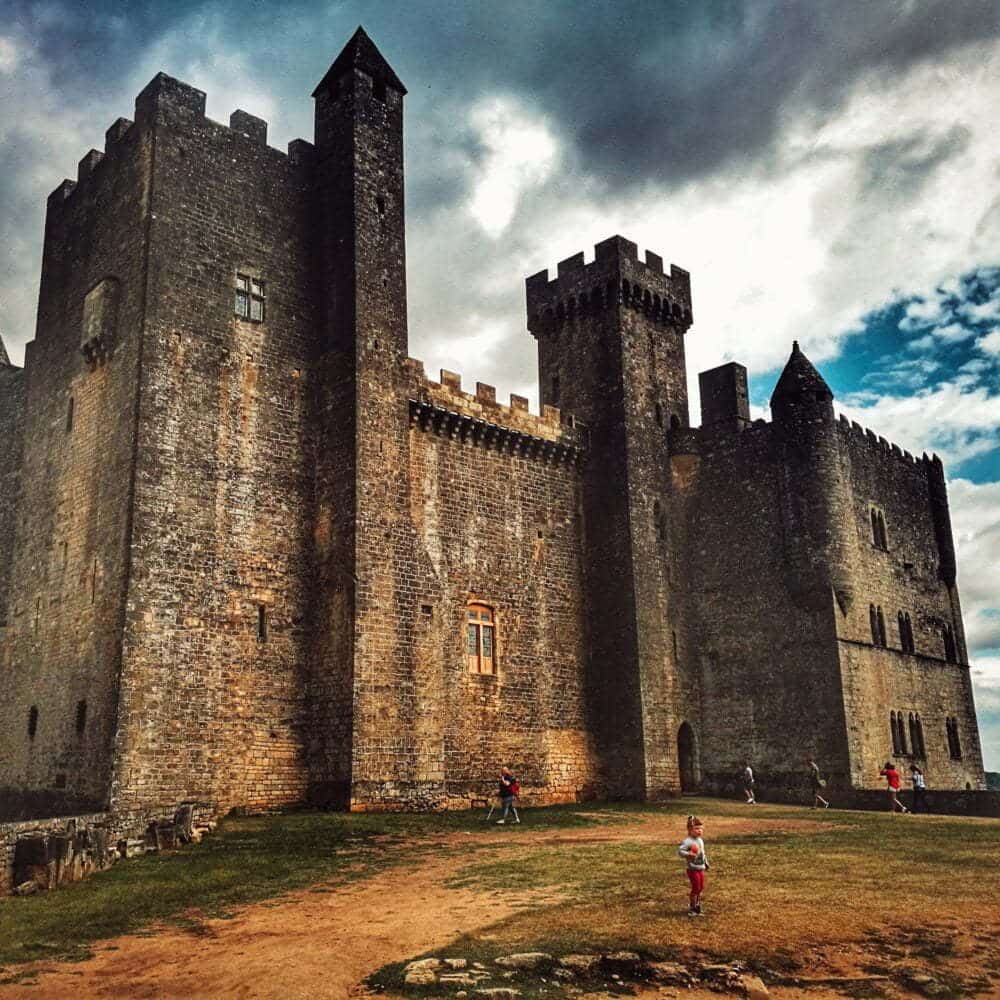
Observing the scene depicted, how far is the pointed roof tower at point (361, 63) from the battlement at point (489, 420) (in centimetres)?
825

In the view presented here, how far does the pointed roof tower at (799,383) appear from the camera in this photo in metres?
32.2

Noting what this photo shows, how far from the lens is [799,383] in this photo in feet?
106

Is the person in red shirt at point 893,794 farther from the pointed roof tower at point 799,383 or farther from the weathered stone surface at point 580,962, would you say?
the weathered stone surface at point 580,962

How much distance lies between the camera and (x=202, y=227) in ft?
82.1

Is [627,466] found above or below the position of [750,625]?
above

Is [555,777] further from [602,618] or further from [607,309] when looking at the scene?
[607,309]

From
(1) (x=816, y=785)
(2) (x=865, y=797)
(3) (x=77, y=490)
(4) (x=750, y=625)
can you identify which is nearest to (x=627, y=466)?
(4) (x=750, y=625)

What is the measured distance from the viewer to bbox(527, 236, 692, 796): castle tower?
29.2m

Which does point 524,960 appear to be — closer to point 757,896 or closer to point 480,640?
point 757,896

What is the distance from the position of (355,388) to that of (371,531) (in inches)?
144

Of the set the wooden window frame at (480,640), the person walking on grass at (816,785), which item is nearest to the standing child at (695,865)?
the wooden window frame at (480,640)

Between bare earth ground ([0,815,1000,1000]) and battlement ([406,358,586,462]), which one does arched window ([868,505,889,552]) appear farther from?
bare earth ground ([0,815,1000,1000])

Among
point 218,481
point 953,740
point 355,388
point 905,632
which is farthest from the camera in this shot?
point 953,740

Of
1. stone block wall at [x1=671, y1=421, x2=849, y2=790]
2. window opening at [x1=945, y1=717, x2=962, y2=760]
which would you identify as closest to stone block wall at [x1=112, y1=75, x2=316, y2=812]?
stone block wall at [x1=671, y1=421, x2=849, y2=790]
